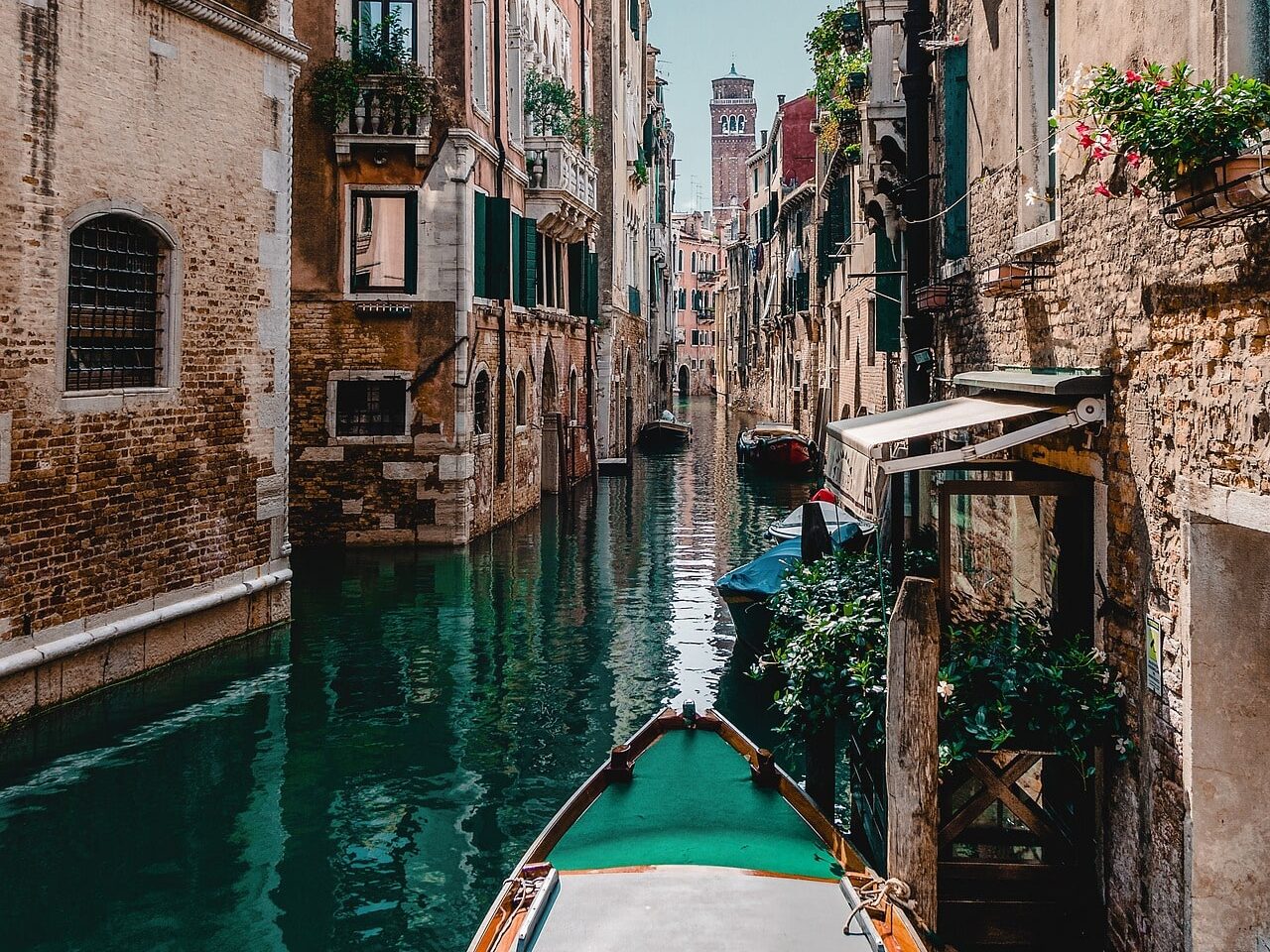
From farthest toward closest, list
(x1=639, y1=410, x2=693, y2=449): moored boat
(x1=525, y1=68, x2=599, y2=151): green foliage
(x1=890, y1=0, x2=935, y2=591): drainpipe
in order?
(x1=639, y1=410, x2=693, y2=449): moored boat < (x1=525, y1=68, x2=599, y2=151): green foliage < (x1=890, y1=0, x2=935, y2=591): drainpipe

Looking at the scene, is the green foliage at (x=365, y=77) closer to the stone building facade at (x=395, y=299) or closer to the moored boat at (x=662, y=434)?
the stone building facade at (x=395, y=299)

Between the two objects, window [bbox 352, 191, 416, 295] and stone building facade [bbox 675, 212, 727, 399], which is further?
stone building facade [bbox 675, 212, 727, 399]

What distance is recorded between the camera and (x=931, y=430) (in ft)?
18.3

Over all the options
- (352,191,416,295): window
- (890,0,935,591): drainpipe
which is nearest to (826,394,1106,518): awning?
(890,0,935,591): drainpipe

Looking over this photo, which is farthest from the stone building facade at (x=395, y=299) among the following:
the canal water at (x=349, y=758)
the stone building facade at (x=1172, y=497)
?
the stone building facade at (x=1172, y=497)

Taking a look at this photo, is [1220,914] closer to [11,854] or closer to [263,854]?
[263,854]

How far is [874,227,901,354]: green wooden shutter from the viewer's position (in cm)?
1197

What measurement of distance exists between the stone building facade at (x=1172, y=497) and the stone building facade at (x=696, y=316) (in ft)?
237

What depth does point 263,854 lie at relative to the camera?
6734mm

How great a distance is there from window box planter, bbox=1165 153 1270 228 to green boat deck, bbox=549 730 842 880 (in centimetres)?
266

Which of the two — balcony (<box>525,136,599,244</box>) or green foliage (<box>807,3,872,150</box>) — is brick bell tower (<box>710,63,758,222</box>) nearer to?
balcony (<box>525,136,599,244</box>)

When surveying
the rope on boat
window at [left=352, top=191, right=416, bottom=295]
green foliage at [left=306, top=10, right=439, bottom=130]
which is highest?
green foliage at [left=306, top=10, right=439, bottom=130]

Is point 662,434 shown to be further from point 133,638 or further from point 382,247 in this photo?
point 133,638

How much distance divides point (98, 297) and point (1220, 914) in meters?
8.20
